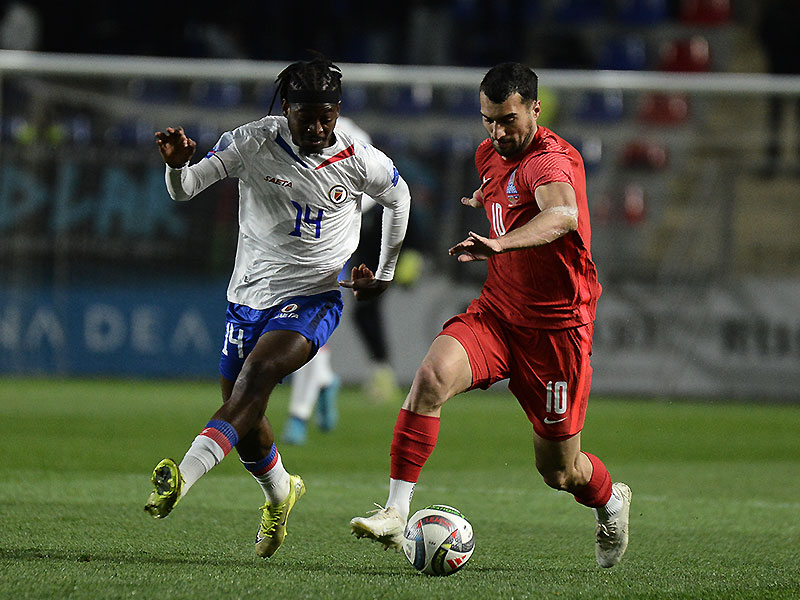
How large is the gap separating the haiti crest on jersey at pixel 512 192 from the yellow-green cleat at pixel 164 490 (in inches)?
67.2

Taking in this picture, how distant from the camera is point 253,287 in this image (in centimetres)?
518

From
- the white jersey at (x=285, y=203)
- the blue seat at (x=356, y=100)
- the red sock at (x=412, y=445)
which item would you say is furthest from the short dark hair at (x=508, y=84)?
the blue seat at (x=356, y=100)

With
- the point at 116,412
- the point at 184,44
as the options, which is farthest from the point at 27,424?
the point at 184,44

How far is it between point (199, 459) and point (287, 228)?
121 cm

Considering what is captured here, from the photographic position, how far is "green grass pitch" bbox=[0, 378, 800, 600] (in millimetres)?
4359

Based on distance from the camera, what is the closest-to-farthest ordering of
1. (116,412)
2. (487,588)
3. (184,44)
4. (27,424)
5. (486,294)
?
(487,588), (486,294), (27,424), (116,412), (184,44)

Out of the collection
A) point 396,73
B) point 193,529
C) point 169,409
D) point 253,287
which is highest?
point 396,73

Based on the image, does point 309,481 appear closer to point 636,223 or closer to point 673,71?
point 636,223

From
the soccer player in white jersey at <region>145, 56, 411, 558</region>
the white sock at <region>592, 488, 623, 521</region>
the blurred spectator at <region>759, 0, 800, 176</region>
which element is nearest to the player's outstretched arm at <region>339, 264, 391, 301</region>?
the soccer player in white jersey at <region>145, 56, 411, 558</region>

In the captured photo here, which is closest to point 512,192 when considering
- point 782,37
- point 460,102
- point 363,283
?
point 363,283

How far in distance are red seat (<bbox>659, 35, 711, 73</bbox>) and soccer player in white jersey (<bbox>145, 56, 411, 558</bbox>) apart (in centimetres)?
1478

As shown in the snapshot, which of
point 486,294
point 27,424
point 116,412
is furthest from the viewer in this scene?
point 116,412

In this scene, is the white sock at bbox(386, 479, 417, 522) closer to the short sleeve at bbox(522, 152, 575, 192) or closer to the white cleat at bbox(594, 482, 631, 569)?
the white cleat at bbox(594, 482, 631, 569)

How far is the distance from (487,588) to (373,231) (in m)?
7.65
